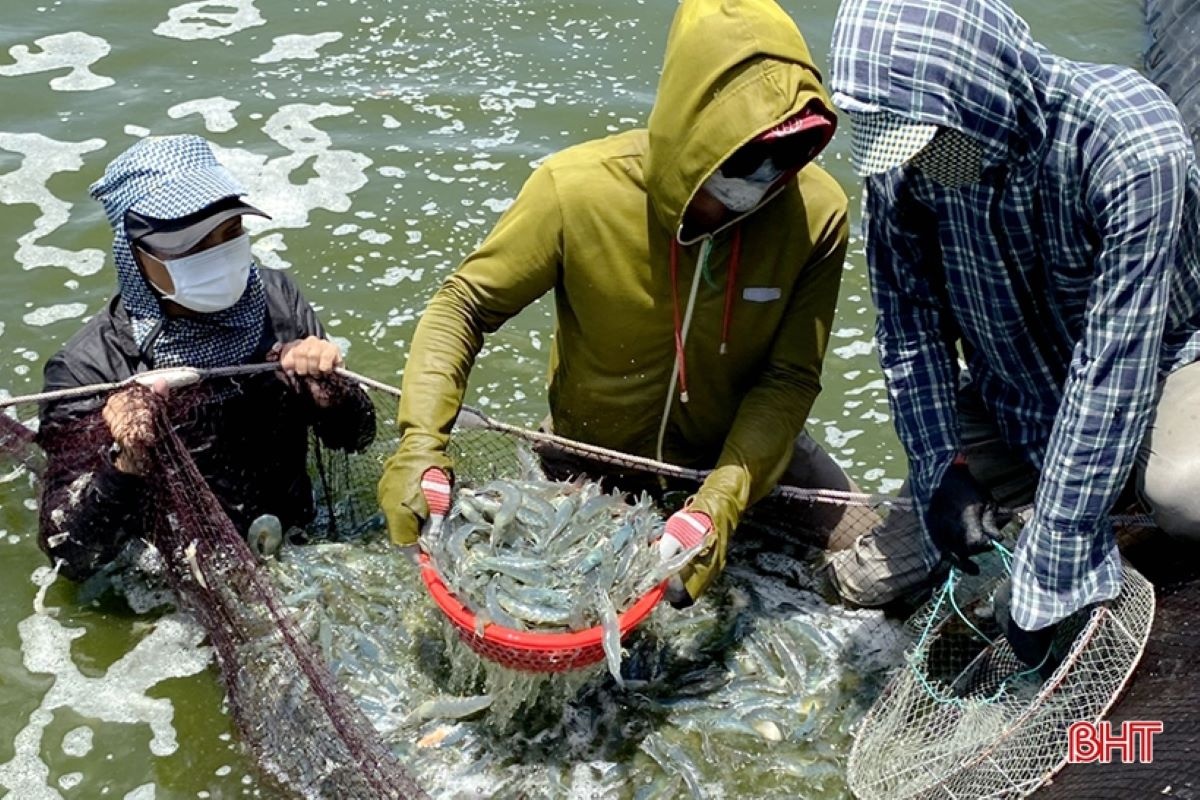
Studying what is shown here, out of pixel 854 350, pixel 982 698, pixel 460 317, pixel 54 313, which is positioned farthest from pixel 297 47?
pixel 982 698

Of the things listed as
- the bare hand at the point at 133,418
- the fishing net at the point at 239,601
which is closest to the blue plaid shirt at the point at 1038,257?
the fishing net at the point at 239,601

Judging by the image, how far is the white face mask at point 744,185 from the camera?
3.98 m

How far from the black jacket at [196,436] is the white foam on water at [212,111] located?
3990 mm

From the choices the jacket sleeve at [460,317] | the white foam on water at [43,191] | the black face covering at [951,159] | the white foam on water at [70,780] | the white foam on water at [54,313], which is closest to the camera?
the black face covering at [951,159]

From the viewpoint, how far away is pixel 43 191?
7914mm

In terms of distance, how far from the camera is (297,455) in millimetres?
5242

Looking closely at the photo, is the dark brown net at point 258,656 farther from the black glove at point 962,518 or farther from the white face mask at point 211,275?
the black glove at point 962,518

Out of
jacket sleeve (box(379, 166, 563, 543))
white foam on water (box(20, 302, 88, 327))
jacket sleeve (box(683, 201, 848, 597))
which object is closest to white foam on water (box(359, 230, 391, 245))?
white foam on water (box(20, 302, 88, 327))

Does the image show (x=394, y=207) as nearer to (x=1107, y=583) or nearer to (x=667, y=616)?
(x=667, y=616)

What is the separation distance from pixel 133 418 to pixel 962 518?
9.59ft

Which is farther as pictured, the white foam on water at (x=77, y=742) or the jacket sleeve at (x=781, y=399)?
the white foam on water at (x=77, y=742)

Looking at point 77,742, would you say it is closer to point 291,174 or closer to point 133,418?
point 133,418

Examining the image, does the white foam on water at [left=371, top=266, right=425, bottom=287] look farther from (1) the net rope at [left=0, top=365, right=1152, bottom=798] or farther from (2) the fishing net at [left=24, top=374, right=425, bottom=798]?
(2) the fishing net at [left=24, top=374, right=425, bottom=798]

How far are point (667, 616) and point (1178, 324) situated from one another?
2.26 metres
